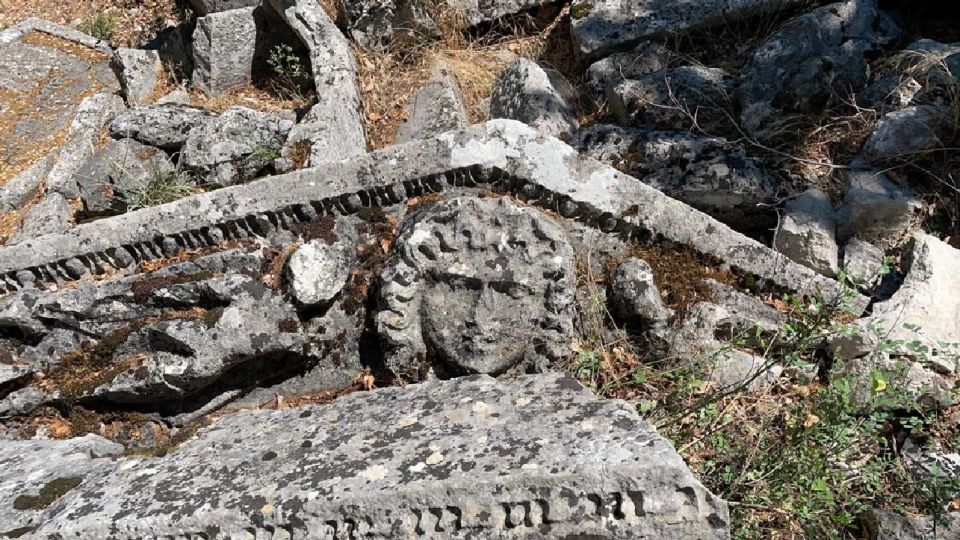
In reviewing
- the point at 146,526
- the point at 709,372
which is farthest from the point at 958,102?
the point at 146,526

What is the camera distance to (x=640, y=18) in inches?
229

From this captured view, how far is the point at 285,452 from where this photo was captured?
110 inches

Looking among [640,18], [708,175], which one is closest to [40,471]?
[708,175]

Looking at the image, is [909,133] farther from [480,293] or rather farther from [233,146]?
[233,146]

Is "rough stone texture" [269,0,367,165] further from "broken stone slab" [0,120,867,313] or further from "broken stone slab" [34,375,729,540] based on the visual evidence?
"broken stone slab" [34,375,729,540]

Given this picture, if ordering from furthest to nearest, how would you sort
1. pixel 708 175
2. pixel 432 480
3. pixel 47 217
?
pixel 47 217 → pixel 708 175 → pixel 432 480

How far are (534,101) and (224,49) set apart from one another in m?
2.76

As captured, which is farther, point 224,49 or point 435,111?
point 224,49

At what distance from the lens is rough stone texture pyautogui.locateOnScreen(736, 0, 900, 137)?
15.8ft

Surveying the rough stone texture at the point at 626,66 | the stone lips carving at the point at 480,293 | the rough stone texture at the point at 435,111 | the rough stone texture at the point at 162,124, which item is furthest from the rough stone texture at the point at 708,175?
the rough stone texture at the point at 162,124

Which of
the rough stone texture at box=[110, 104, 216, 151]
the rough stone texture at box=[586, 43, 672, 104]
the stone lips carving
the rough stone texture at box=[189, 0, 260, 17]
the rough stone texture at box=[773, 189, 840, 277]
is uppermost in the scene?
the rough stone texture at box=[189, 0, 260, 17]

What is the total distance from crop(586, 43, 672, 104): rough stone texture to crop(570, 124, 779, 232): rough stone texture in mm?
1057

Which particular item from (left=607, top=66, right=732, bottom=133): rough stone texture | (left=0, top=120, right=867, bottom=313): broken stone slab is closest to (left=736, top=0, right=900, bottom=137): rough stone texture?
(left=607, top=66, right=732, bottom=133): rough stone texture

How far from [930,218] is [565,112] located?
7.45ft
